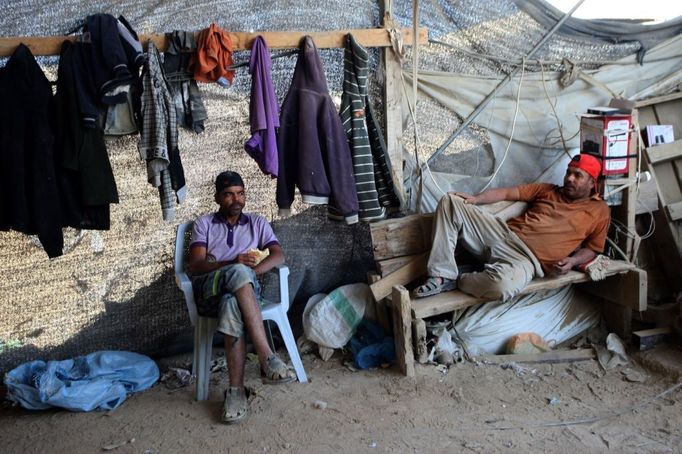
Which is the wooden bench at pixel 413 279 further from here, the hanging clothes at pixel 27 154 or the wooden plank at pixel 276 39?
the hanging clothes at pixel 27 154

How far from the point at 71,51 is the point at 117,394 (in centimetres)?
194

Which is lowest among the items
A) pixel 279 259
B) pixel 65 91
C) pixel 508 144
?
pixel 279 259

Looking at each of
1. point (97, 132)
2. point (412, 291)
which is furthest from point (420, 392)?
point (97, 132)

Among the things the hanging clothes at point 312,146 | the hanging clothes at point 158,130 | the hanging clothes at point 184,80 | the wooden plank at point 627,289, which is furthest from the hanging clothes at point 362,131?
the wooden plank at point 627,289

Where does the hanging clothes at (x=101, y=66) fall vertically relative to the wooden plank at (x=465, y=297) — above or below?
above

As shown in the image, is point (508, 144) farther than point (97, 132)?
Yes

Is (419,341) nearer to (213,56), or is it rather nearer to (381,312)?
(381,312)

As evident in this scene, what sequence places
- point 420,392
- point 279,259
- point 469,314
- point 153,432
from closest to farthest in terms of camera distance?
point 153,432 → point 420,392 → point 279,259 → point 469,314

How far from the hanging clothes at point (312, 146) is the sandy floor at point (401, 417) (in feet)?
3.47

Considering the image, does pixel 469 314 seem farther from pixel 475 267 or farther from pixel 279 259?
pixel 279 259

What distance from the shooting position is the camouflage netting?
407cm

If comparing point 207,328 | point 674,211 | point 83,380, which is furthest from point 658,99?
point 83,380

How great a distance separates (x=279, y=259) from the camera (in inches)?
152

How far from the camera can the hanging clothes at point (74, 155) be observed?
137 inches
